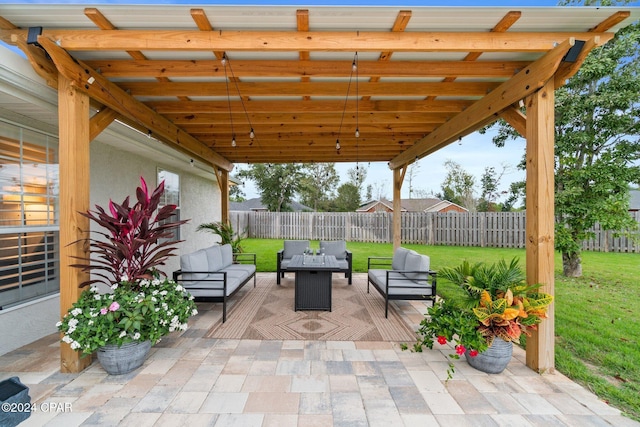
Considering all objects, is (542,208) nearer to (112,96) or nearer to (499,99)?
(499,99)

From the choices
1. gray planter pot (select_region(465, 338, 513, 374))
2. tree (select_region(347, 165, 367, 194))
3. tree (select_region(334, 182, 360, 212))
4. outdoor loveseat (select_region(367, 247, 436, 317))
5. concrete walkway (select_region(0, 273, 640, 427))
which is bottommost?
concrete walkway (select_region(0, 273, 640, 427))

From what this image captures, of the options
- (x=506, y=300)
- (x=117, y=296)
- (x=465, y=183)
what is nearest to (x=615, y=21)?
(x=506, y=300)

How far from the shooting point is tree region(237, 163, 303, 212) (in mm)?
21109

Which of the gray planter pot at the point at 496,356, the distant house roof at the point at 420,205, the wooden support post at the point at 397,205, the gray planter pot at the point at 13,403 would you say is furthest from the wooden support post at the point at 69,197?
the distant house roof at the point at 420,205

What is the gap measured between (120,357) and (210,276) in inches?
72.7

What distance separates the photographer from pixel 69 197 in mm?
2633

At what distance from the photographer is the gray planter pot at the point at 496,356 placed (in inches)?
102

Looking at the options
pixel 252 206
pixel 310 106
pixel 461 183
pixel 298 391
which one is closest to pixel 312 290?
pixel 298 391

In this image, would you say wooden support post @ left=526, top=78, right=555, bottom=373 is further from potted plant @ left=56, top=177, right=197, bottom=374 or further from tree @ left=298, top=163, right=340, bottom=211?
tree @ left=298, top=163, right=340, bottom=211

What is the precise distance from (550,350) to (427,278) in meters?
1.63

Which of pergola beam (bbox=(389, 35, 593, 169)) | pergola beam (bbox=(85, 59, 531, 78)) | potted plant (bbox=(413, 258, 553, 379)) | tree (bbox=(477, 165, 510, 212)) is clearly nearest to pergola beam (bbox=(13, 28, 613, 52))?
pergola beam (bbox=(389, 35, 593, 169))

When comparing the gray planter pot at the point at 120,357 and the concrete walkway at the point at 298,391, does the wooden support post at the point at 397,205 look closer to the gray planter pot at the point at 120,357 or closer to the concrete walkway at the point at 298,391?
the concrete walkway at the point at 298,391

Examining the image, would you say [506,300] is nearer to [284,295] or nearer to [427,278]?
[427,278]

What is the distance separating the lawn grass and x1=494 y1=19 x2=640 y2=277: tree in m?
0.88
